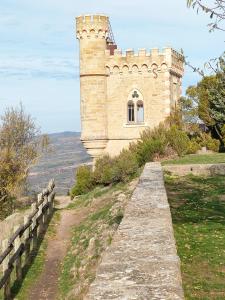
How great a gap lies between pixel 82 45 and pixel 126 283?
→ 34.1m

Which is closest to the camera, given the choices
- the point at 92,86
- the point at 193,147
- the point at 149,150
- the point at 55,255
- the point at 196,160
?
the point at 55,255

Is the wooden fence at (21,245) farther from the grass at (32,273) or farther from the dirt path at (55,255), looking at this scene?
the dirt path at (55,255)

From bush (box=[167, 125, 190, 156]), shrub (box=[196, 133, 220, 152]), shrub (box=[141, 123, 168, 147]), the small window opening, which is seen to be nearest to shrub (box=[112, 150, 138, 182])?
shrub (box=[141, 123, 168, 147])

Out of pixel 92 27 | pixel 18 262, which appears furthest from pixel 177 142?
pixel 18 262

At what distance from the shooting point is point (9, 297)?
12.1 metres

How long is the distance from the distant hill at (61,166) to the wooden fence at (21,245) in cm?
1826

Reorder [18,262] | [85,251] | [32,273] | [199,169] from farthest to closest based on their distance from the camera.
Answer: [199,169] < [85,251] < [32,273] < [18,262]

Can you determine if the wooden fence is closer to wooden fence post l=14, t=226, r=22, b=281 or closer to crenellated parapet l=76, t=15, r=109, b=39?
wooden fence post l=14, t=226, r=22, b=281

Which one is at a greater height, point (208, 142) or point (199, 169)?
point (208, 142)

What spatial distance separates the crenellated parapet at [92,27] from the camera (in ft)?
124

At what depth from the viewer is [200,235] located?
10703 mm

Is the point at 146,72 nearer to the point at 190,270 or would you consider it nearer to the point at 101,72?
the point at 101,72

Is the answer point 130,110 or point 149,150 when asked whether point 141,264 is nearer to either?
point 149,150

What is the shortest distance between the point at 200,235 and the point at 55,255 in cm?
671
